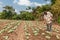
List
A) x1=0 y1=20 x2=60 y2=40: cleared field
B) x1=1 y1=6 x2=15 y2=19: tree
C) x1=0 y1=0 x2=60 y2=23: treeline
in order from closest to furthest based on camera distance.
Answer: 1. x1=0 y1=20 x2=60 y2=40: cleared field
2. x1=0 y1=0 x2=60 y2=23: treeline
3. x1=1 y1=6 x2=15 y2=19: tree

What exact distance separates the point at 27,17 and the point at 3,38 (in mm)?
52659

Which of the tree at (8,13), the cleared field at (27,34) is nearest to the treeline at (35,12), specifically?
the tree at (8,13)

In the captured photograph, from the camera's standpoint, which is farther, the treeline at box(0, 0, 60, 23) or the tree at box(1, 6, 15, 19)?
the tree at box(1, 6, 15, 19)

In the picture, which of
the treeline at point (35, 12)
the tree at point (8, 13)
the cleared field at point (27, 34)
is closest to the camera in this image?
the cleared field at point (27, 34)

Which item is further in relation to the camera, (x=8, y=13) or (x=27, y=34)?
(x=8, y=13)

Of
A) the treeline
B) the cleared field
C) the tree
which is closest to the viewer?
the cleared field

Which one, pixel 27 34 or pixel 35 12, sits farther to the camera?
→ pixel 35 12

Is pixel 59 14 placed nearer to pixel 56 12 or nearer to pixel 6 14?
pixel 56 12

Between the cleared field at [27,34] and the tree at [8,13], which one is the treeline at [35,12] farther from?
the cleared field at [27,34]

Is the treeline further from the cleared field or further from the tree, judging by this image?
the cleared field

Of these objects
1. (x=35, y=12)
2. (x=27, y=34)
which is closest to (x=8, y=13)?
(x=35, y=12)

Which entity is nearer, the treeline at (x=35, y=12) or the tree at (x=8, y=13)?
the treeline at (x=35, y=12)

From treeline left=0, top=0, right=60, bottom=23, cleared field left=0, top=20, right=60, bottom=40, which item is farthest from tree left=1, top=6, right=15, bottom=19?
cleared field left=0, top=20, right=60, bottom=40

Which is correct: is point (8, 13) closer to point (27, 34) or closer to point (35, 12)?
point (35, 12)
